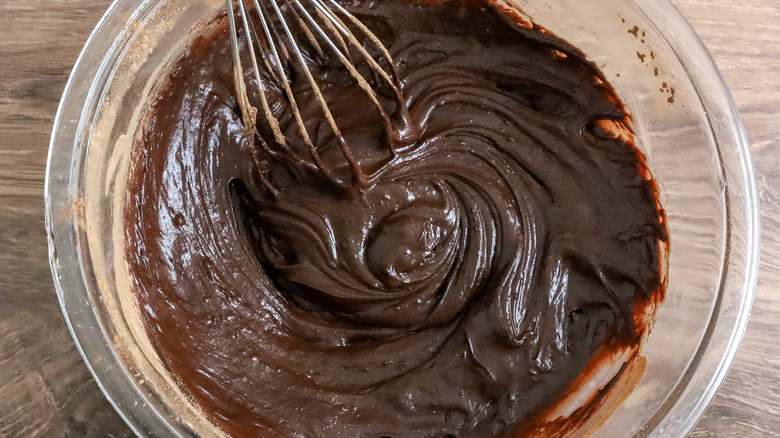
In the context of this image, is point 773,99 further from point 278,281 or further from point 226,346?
point 226,346

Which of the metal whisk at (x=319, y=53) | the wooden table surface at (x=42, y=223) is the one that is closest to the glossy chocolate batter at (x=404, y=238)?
the metal whisk at (x=319, y=53)

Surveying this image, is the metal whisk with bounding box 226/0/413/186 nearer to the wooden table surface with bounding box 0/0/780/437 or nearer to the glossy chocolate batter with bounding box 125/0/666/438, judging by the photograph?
the glossy chocolate batter with bounding box 125/0/666/438

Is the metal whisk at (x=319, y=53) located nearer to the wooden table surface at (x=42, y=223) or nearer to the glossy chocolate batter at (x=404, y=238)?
the glossy chocolate batter at (x=404, y=238)

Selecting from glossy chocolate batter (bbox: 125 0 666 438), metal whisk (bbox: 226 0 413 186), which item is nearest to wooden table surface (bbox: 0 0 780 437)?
glossy chocolate batter (bbox: 125 0 666 438)

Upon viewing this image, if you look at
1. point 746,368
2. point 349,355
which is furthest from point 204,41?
point 746,368

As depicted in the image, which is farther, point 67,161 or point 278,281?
point 278,281

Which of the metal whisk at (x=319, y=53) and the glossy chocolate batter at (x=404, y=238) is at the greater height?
the metal whisk at (x=319, y=53)
